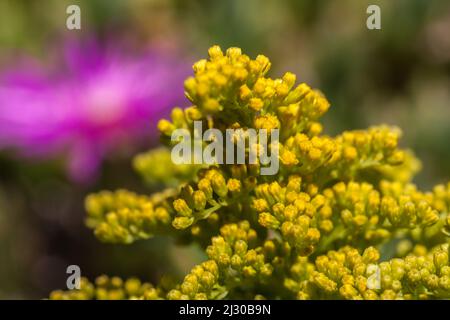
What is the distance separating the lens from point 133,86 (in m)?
1.92

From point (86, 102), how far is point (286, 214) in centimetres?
127

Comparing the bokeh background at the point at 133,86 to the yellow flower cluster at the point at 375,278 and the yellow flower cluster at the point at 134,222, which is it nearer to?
the yellow flower cluster at the point at 134,222

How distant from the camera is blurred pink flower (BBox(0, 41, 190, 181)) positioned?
5.86 feet

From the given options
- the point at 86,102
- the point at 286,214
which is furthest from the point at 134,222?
the point at 86,102

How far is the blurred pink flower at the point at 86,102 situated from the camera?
1.79 m

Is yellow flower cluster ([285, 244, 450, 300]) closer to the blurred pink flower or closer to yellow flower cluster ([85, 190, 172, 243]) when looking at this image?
yellow flower cluster ([85, 190, 172, 243])

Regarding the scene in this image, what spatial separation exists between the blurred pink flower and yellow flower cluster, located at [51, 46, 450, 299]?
3.26ft

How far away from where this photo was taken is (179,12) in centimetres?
218

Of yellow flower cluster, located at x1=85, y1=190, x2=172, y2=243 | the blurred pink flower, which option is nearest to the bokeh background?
the blurred pink flower

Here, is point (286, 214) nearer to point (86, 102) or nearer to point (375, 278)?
point (375, 278)

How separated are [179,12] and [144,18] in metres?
0.09

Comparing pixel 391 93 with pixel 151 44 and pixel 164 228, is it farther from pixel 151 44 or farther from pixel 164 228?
pixel 164 228
